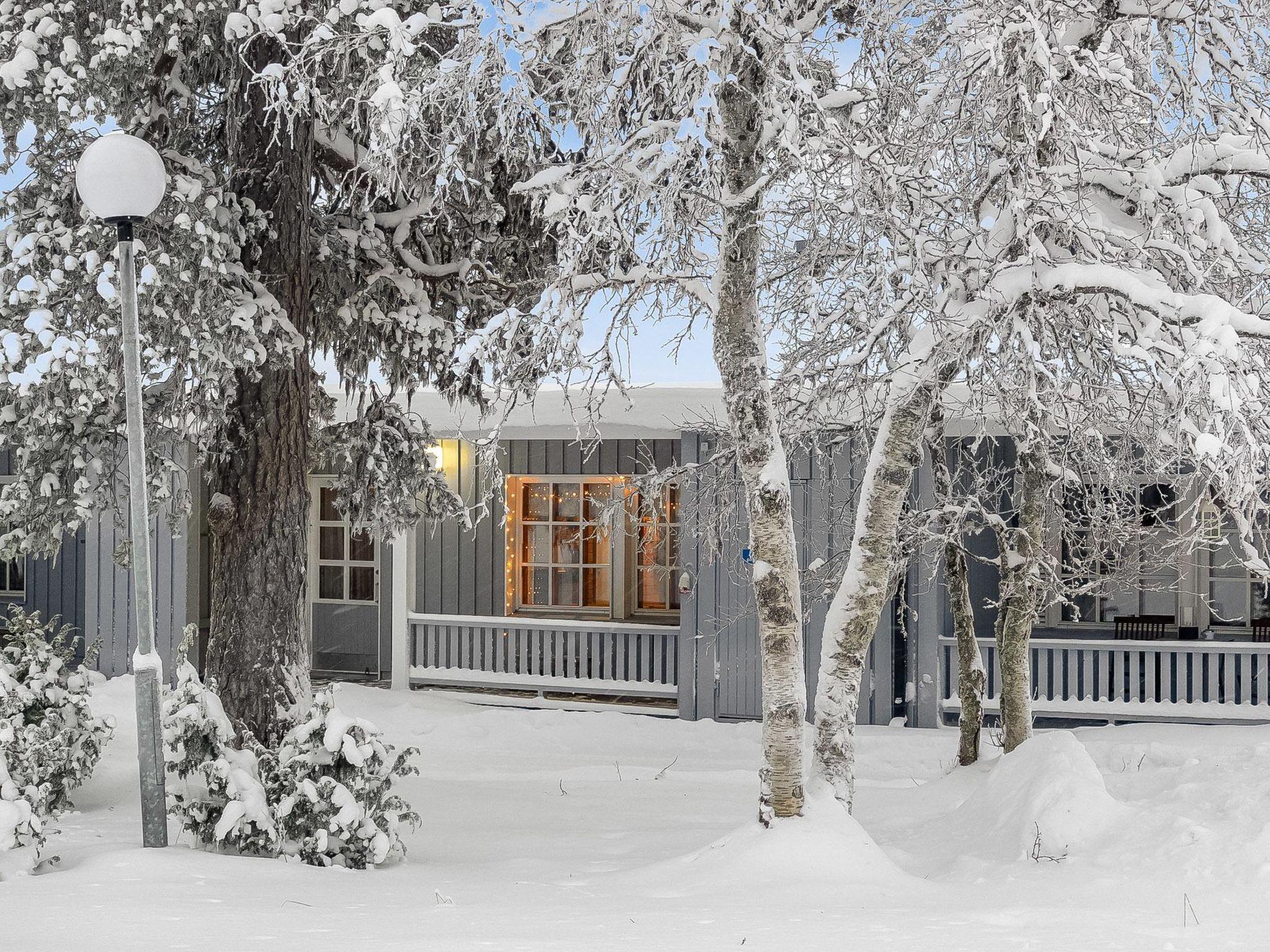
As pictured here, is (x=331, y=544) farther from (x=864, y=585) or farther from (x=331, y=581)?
(x=864, y=585)

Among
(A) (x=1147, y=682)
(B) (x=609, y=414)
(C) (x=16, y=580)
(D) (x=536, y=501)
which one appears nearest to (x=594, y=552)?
(D) (x=536, y=501)

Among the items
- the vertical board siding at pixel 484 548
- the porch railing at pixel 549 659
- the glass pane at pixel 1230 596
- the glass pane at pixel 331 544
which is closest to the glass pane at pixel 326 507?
the glass pane at pixel 331 544

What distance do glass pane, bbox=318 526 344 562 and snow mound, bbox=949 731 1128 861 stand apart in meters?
9.80

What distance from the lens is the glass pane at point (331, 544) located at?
1459 cm

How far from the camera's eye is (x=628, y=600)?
13.9 metres

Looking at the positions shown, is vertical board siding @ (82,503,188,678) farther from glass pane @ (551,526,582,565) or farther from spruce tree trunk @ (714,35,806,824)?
spruce tree trunk @ (714,35,806,824)

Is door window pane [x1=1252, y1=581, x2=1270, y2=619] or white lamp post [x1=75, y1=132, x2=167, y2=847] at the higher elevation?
white lamp post [x1=75, y1=132, x2=167, y2=847]

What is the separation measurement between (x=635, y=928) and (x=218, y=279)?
14.1 feet

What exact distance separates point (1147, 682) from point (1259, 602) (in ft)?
11.1

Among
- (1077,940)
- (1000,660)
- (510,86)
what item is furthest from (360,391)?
(1077,940)

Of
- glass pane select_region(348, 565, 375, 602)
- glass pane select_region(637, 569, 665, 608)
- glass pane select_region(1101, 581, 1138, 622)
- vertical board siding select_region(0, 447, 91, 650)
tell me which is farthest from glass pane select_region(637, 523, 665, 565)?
vertical board siding select_region(0, 447, 91, 650)

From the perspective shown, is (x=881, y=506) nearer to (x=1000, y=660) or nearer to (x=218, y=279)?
(x=1000, y=660)

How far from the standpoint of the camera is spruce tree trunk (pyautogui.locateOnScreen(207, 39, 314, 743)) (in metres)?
7.05

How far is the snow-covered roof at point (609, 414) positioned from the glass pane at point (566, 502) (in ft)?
7.92
